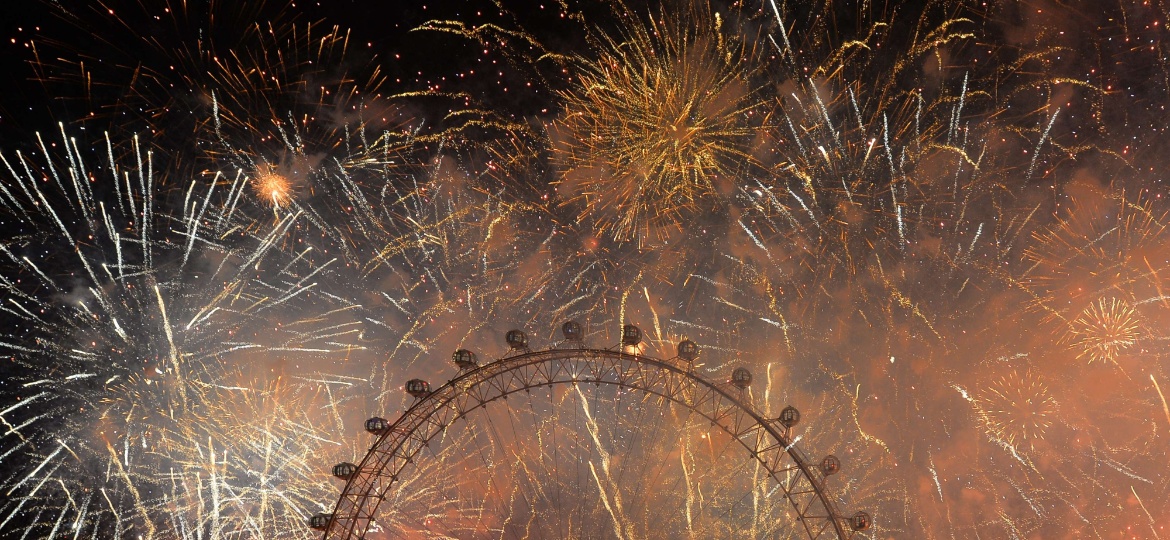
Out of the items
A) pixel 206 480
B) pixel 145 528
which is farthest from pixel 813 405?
pixel 145 528

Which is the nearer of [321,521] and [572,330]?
[321,521]

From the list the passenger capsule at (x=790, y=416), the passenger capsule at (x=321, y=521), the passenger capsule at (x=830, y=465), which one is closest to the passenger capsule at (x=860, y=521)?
the passenger capsule at (x=830, y=465)

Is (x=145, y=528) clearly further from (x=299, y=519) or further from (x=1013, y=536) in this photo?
(x=1013, y=536)

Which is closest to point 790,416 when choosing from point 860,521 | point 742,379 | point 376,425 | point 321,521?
point 742,379

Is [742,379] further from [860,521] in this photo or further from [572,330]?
[572,330]

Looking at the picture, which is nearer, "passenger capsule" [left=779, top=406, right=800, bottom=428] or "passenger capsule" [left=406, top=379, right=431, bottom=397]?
"passenger capsule" [left=779, top=406, right=800, bottom=428]

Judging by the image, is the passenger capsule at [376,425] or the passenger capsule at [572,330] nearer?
the passenger capsule at [376,425]

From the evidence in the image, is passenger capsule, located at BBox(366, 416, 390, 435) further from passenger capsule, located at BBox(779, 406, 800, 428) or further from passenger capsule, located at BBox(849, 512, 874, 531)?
passenger capsule, located at BBox(849, 512, 874, 531)

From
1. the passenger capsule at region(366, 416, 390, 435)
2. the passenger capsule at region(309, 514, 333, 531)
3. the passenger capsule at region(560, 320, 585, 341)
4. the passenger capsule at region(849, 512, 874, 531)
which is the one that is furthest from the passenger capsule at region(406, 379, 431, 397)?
the passenger capsule at region(849, 512, 874, 531)

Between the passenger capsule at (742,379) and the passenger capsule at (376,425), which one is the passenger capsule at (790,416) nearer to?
the passenger capsule at (742,379)

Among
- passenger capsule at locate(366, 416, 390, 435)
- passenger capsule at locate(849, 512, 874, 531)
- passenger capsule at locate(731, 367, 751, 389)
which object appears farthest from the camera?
passenger capsule at locate(731, 367, 751, 389)

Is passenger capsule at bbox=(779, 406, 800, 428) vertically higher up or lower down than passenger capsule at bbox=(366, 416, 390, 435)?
lower down
